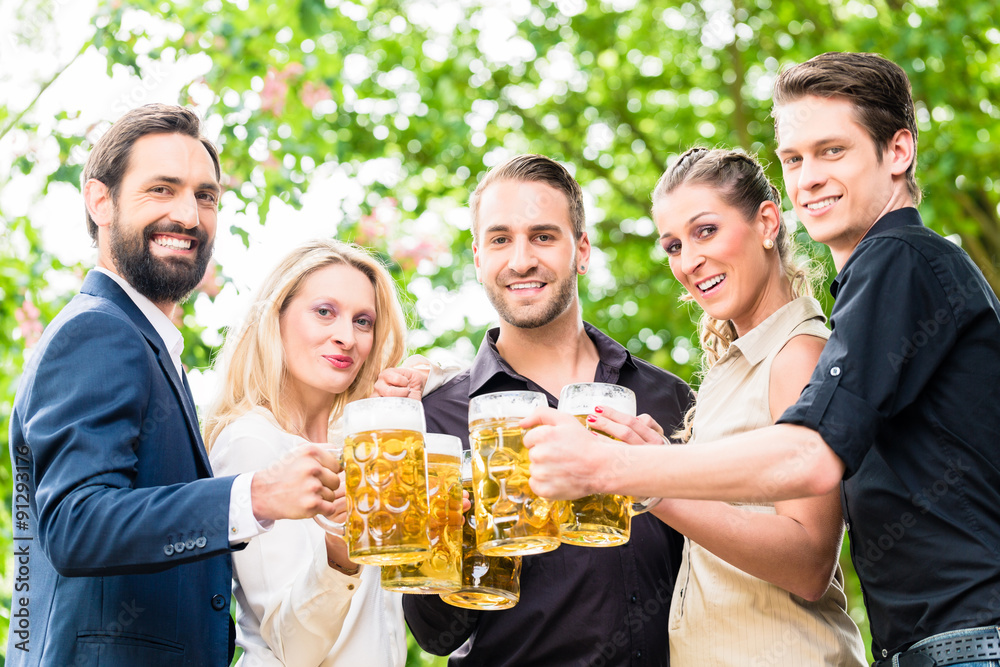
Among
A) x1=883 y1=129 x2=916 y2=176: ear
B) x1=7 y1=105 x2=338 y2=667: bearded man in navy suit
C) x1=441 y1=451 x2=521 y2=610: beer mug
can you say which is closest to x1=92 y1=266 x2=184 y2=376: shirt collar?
x1=7 y1=105 x2=338 y2=667: bearded man in navy suit

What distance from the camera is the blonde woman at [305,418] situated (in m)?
2.71

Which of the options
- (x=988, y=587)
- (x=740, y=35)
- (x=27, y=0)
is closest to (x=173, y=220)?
(x=988, y=587)

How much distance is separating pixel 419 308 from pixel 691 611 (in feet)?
12.2

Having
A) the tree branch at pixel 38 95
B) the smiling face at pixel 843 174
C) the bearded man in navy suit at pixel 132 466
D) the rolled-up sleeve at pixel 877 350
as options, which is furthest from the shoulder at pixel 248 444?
the tree branch at pixel 38 95

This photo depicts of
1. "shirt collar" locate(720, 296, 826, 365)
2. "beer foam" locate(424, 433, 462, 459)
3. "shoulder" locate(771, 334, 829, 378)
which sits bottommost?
"beer foam" locate(424, 433, 462, 459)

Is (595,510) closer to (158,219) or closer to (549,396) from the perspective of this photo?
(549,396)

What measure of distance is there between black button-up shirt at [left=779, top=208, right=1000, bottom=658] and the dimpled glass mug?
0.83 m

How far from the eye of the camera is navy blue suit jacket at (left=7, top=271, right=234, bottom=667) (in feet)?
7.11

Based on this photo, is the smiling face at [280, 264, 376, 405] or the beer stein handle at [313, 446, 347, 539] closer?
the beer stein handle at [313, 446, 347, 539]

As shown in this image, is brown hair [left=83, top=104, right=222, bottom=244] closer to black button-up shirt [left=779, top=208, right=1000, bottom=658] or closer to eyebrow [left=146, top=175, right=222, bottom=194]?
eyebrow [left=146, top=175, right=222, bottom=194]

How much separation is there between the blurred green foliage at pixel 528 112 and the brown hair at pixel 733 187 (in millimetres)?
2388

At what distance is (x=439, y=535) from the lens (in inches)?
82.5

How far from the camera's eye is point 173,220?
9.61ft

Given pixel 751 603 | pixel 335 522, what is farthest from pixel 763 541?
pixel 335 522
